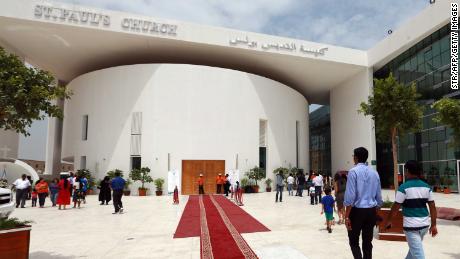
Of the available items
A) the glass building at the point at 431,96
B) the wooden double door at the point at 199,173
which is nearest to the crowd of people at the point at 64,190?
the wooden double door at the point at 199,173

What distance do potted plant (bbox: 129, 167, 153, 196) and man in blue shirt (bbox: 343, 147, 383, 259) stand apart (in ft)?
67.0

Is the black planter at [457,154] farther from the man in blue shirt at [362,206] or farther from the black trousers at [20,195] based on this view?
the black trousers at [20,195]

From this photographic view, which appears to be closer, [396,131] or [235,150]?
[396,131]

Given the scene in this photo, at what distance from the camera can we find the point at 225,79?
26.2 meters

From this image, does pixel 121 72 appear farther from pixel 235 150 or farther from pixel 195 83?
pixel 235 150

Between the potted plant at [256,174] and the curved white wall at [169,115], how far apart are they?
22.7 inches

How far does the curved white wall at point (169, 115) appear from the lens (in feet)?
81.0

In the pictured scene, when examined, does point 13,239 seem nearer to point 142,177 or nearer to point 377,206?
point 377,206

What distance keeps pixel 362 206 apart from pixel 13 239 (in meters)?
5.15

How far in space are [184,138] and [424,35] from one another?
17.3 meters

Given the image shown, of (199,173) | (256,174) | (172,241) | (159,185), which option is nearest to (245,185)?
(256,174)

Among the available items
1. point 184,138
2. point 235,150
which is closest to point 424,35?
point 235,150

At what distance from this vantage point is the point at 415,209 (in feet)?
14.1

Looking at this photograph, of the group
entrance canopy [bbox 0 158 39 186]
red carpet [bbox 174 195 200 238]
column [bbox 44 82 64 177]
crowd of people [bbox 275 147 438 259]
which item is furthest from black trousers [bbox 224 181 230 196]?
column [bbox 44 82 64 177]
